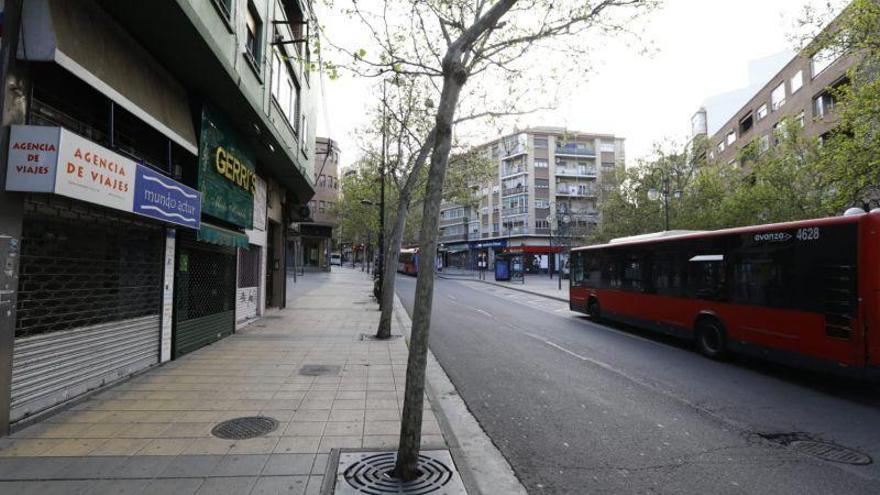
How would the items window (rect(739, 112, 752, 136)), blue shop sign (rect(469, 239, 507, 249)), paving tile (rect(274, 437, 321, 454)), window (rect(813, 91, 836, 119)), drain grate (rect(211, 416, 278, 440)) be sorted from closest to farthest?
paving tile (rect(274, 437, 321, 454)) < drain grate (rect(211, 416, 278, 440)) < window (rect(813, 91, 836, 119)) < window (rect(739, 112, 752, 136)) < blue shop sign (rect(469, 239, 507, 249))

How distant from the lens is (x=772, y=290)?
838cm

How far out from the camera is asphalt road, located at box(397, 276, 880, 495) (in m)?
4.15

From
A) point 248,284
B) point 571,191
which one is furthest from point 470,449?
point 571,191

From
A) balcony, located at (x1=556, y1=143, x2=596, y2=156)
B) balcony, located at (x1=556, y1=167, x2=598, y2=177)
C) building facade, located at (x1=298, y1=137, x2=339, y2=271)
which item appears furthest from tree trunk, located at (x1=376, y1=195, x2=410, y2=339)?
balcony, located at (x1=556, y1=143, x2=596, y2=156)

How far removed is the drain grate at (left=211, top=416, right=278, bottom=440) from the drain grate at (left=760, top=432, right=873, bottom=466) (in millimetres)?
5289

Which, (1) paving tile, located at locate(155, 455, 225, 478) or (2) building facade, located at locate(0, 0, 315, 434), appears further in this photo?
(2) building facade, located at locate(0, 0, 315, 434)

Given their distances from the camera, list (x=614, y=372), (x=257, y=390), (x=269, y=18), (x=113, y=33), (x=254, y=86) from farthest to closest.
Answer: (x=269, y=18)
(x=254, y=86)
(x=614, y=372)
(x=257, y=390)
(x=113, y=33)

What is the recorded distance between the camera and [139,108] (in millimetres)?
6359

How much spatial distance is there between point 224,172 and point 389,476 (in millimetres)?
7777

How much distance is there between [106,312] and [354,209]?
40932mm

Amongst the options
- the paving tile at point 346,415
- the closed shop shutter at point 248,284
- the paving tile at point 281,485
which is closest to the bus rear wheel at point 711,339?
the paving tile at point 346,415

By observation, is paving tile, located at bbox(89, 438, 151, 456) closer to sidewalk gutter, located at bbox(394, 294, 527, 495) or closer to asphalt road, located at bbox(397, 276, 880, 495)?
sidewalk gutter, located at bbox(394, 294, 527, 495)

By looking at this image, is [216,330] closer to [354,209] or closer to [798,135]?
[798,135]

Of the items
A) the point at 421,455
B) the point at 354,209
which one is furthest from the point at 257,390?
the point at 354,209
